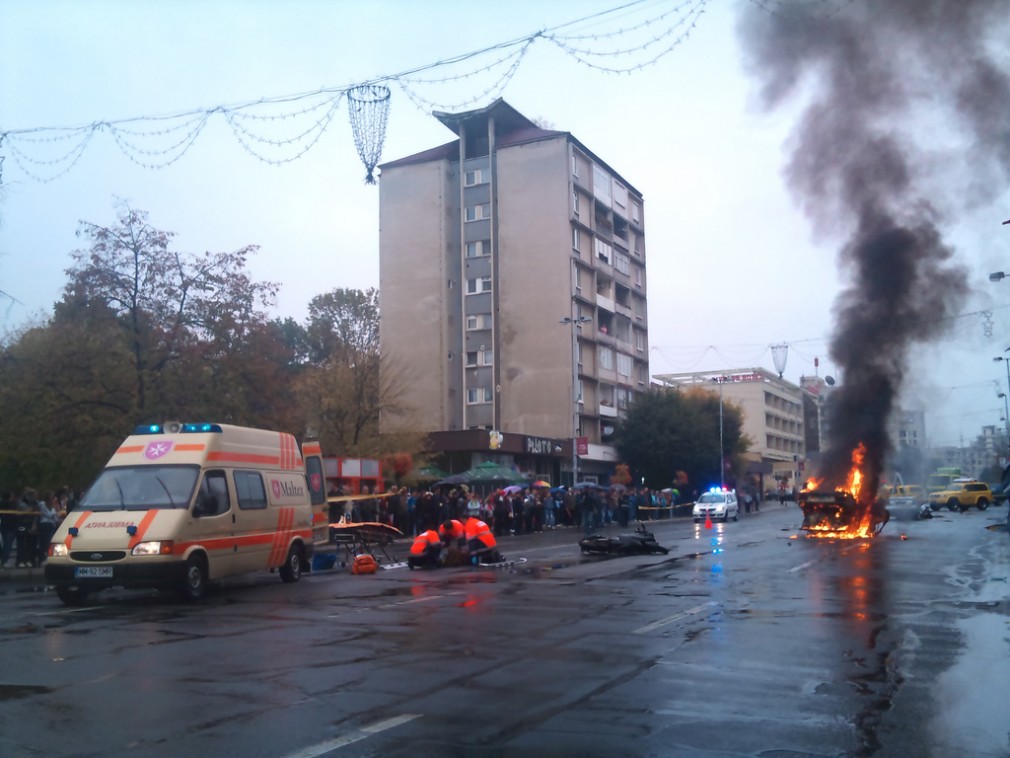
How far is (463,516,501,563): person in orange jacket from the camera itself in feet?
67.7

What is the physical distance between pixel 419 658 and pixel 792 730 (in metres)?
3.86

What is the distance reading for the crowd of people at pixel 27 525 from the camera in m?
20.4

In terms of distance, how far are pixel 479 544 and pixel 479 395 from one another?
1624 inches

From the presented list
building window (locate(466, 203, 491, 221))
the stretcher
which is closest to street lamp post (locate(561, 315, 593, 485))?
building window (locate(466, 203, 491, 221))

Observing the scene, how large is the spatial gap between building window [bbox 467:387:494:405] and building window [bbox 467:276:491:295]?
6344mm

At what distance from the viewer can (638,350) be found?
73.6m

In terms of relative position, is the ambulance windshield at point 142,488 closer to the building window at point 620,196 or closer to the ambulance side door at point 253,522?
the ambulance side door at point 253,522

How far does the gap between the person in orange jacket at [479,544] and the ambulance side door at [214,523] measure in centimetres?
637

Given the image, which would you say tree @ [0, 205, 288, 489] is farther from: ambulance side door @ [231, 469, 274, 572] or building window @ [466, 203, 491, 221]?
building window @ [466, 203, 491, 221]

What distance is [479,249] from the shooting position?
62188 millimetres

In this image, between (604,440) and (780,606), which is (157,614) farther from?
(604,440)

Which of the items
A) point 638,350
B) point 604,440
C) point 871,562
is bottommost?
point 871,562

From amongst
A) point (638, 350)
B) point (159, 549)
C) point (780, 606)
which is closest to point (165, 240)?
point (159, 549)

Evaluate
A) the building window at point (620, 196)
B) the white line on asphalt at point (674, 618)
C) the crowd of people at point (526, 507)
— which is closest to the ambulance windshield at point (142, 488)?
the white line on asphalt at point (674, 618)
